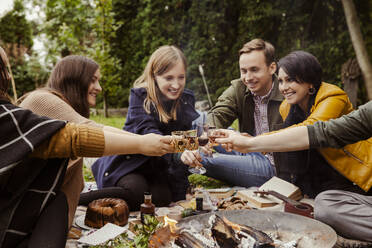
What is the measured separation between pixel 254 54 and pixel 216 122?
0.70 m

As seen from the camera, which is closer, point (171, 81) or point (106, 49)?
point (171, 81)

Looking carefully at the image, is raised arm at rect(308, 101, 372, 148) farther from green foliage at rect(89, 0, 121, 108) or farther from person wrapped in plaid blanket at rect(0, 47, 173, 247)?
green foliage at rect(89, 0, 121, 108)

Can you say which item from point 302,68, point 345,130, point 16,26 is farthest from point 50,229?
point 16,26

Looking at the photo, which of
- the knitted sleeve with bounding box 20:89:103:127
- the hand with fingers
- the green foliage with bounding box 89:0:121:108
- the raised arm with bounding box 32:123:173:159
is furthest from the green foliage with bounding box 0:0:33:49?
the raised arm with bounding box 32:123:173:159

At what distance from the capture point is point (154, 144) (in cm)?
203

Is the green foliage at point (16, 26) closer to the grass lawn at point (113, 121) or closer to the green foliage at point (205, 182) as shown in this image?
the grass lawn at point (113, 121)

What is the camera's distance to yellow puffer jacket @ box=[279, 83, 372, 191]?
256 centimetres

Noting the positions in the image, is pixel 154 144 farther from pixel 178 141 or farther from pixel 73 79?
pixel 73 79

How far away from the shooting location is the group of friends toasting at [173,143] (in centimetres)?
170

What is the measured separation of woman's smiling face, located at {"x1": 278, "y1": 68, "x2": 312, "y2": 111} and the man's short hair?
0.61 feet

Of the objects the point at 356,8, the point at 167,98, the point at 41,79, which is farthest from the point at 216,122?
the point at 41,79

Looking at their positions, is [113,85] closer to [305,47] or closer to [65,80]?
[65,80]

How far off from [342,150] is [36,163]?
212 centimetres

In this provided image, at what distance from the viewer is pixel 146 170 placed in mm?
3268
